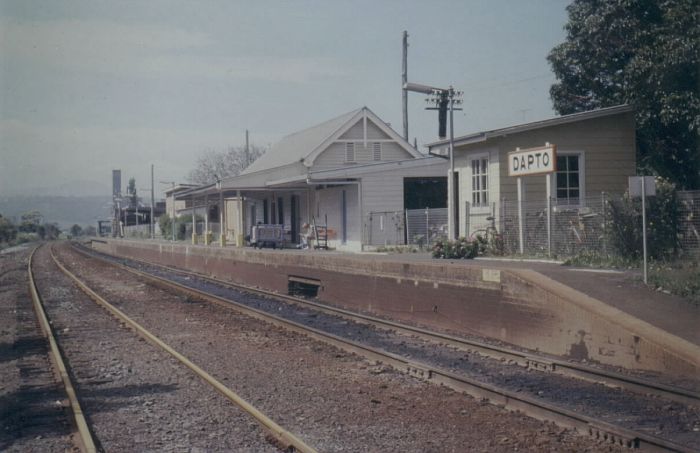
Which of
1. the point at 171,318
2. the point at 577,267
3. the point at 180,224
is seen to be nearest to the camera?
the point at 577,267

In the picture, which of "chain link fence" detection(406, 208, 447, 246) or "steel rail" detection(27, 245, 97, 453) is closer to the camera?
"steel rail" detection(27, 245, 97, 453)

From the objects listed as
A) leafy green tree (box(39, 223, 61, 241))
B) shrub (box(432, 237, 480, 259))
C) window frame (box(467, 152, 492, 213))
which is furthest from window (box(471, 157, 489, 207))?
leafy green tree (box(39, 223, 61, 241))

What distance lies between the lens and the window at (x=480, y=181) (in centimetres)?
2055

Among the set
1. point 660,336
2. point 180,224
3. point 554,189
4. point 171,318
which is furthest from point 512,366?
point 180,224

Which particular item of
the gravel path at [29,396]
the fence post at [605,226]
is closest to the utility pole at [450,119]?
the fence post at [605,226]

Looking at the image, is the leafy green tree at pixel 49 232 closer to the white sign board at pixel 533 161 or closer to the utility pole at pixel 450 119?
the utility pole at pixel 450 119

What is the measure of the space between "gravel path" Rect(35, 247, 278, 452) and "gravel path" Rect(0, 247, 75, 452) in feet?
0.98

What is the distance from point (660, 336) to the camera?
30.1 feet

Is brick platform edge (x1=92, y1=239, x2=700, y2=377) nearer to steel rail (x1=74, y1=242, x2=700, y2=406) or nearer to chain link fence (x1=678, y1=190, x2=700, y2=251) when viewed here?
steel rail (x1=74, y1=242, x2=700, y2=406)

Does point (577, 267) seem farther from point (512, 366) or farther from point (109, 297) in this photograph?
point (109, 297)

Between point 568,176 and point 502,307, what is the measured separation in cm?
825

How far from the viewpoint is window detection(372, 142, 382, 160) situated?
39.1m

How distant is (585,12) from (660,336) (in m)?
17.5

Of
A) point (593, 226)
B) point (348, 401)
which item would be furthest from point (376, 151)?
point (348, 401)
